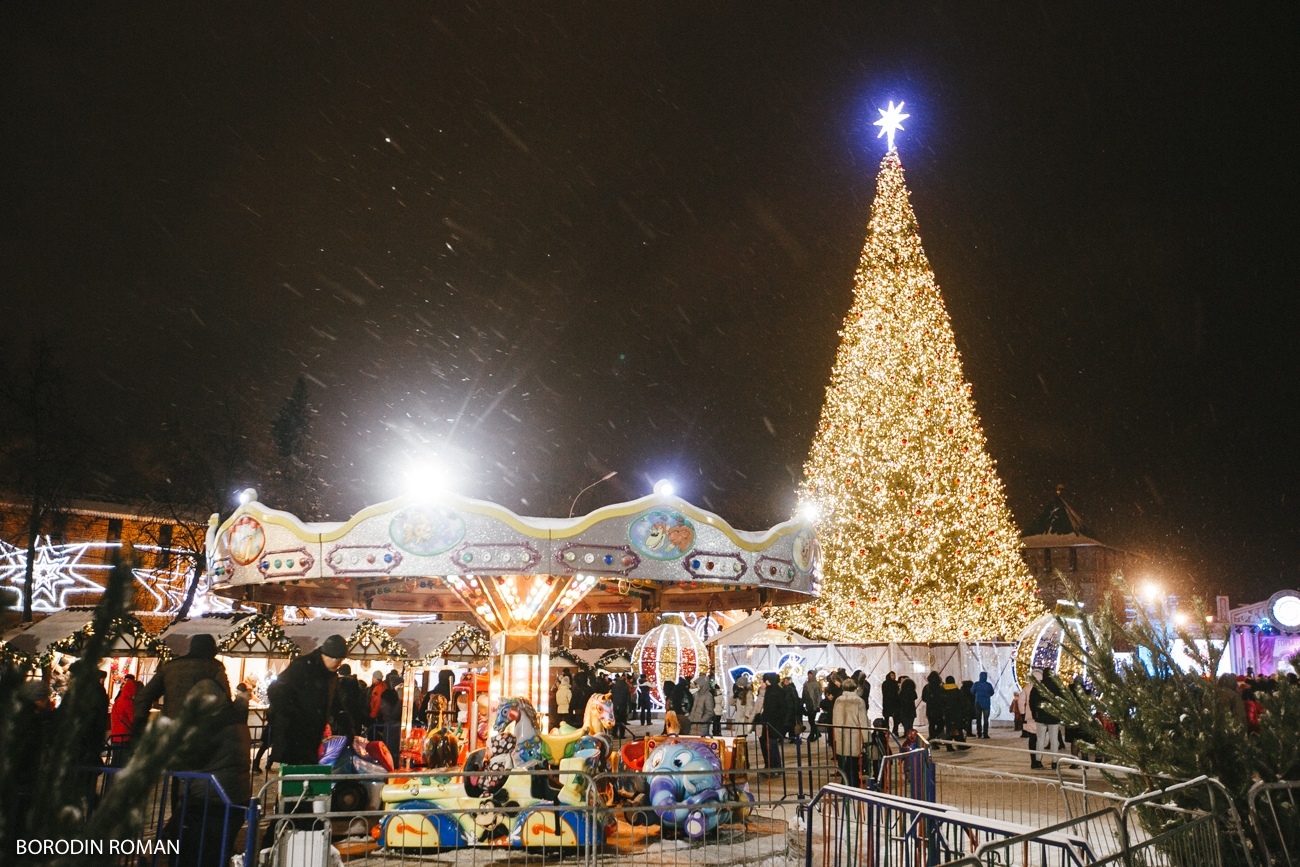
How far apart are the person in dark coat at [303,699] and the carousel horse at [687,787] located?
2.87 m

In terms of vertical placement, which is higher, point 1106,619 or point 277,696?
point 1106,619

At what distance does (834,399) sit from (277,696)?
21.0 metres

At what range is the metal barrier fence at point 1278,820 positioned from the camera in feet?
18.5

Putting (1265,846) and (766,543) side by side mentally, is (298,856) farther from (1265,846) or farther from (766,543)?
(766,543)

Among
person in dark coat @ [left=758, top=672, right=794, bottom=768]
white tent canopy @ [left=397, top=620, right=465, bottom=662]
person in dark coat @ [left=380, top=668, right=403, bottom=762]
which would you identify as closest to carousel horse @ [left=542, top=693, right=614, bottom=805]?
person in dark coat @ [left=758, top=672, right=794, bottom=768]

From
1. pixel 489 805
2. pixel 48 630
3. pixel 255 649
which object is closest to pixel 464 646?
pixel 255 649

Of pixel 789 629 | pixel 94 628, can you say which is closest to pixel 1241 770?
pixel 94 628

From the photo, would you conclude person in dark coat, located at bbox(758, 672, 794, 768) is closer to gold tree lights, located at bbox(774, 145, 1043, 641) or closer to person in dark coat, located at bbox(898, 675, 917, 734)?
person in dark coat, located at bbox(898, 675, 917, 734)

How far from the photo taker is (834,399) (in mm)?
27797

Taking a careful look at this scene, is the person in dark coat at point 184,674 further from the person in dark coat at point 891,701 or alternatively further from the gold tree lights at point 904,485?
the gold tree lights at point 904,485

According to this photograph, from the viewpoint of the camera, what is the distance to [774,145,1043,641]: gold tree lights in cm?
2647

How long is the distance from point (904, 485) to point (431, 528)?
60.1ft

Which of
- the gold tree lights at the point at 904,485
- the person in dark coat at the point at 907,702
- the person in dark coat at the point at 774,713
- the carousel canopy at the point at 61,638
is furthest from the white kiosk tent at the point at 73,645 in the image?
the gold tree lights at the point at 904,485

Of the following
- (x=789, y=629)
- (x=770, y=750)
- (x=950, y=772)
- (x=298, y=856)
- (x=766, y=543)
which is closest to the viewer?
(x=298, y=856)
